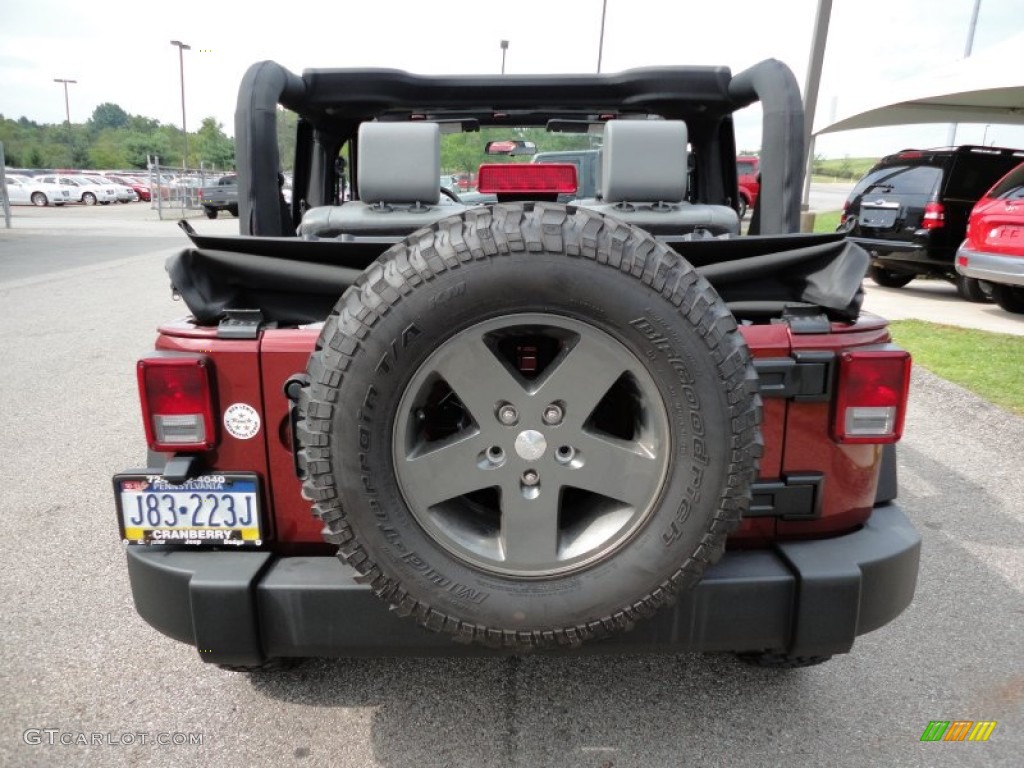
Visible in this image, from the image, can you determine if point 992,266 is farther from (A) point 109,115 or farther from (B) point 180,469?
(A) point 109,115

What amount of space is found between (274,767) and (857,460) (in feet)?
6.27

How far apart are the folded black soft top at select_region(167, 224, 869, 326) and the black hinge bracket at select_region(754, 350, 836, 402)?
0.17m

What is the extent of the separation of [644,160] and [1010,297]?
30.8 ft

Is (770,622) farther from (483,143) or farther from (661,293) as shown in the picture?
(483,143)

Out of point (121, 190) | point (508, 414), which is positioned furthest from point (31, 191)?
point (508, 414)

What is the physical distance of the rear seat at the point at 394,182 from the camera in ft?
9.23

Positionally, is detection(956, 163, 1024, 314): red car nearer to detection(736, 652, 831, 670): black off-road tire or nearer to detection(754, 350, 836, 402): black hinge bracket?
detection(736, 652, 831, 670): black off-road tire

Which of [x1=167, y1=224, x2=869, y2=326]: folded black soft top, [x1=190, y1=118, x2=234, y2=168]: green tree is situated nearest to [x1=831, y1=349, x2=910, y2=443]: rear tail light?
[x1=167, y1=224, x2=869, y2=326]: folded black soft top

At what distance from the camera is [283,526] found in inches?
83.6

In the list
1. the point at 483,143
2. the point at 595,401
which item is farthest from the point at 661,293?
the point at 483,143

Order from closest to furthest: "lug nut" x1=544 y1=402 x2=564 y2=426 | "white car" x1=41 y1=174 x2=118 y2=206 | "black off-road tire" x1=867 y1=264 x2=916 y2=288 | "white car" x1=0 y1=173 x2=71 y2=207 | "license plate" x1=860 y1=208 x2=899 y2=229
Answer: "lug nut" x1=544 y1=402 x2=564 y2=426
"license plate" x1=860 y1=208 x2=899 y2=229
"black off-road tire" x1=867 y1=264 x2=916 y2=288
"white car" x1=0 y1=173 x2=71 y2=207
"white car" x1=41 y1=174 x2=118 y2=206

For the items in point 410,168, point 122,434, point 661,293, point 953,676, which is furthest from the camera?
point 122,434

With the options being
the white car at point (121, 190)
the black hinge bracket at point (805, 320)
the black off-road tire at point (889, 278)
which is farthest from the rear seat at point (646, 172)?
the white car at point (121, 190)

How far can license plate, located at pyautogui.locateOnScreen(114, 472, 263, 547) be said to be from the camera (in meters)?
2.07
